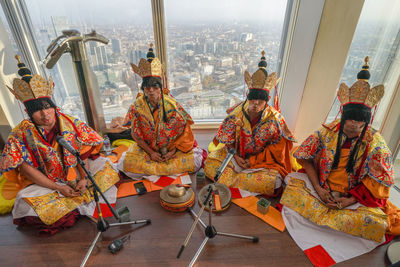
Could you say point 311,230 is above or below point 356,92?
below

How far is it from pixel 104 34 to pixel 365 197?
3527 mm

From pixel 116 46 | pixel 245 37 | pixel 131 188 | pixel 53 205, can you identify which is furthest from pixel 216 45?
pixel 53 205

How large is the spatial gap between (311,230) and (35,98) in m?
2.48

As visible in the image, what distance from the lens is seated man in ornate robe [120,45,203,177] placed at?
2393mm

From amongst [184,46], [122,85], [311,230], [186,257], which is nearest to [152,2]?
[184,46]

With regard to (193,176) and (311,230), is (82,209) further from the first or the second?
(311,230)

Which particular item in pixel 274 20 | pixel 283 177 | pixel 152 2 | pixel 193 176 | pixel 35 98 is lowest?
pixel 193 176

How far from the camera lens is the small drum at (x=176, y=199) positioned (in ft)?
6.81

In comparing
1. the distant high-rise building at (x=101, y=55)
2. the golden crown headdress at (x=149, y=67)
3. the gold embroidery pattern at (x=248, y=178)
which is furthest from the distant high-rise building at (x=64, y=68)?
the gold embroidery pattern at (x=248, y=178)

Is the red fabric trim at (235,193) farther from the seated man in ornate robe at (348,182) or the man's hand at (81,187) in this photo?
the man's hand at (81,187)

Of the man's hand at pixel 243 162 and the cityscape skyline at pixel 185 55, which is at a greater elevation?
Answer: the cityscape skyline at pixel 185 55

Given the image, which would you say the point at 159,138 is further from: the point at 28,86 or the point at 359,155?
the point at 359,155

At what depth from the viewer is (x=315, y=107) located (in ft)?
9.18

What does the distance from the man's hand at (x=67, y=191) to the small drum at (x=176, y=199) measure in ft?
2.52
